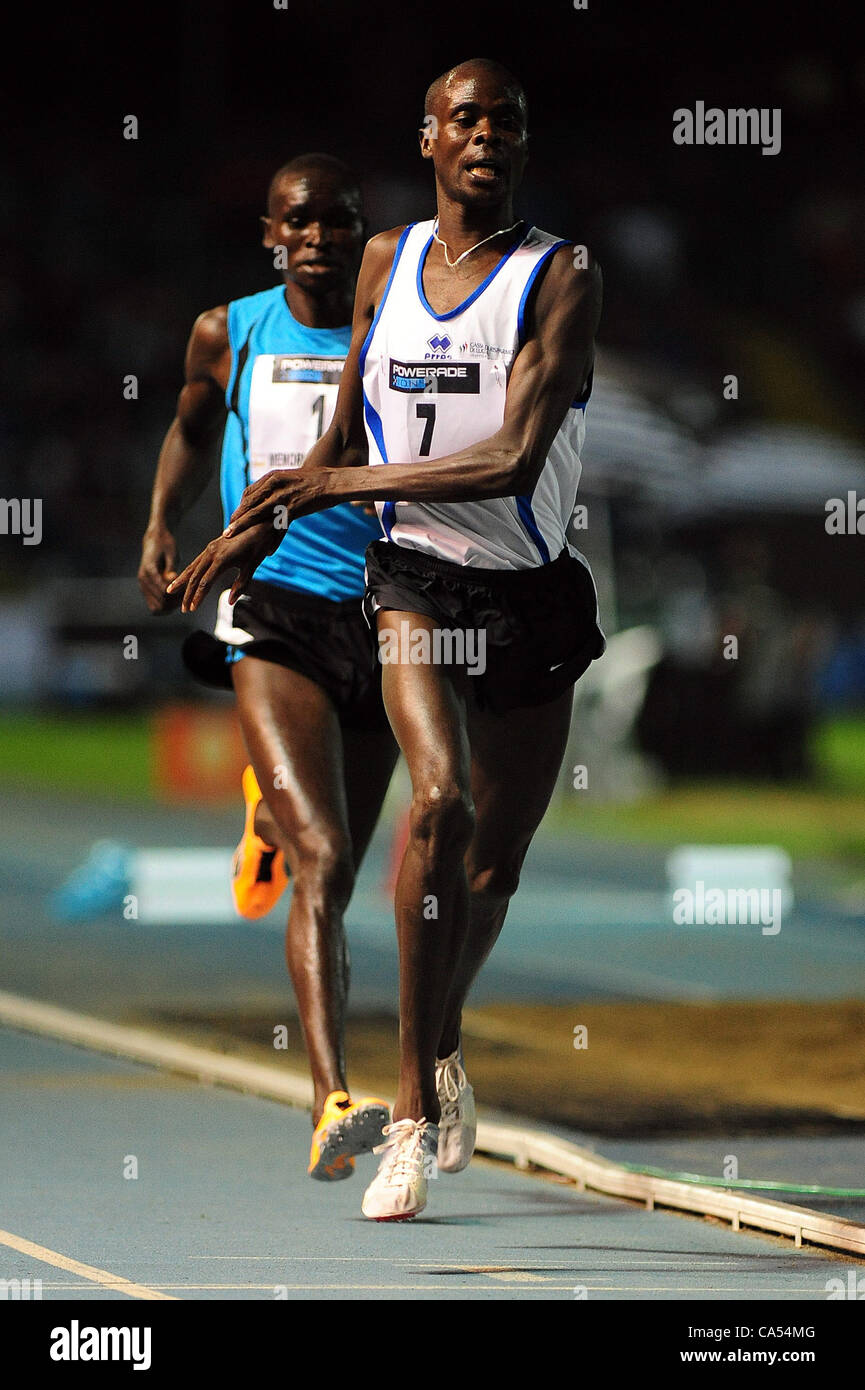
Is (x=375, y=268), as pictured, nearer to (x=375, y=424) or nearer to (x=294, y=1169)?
(x=375, y=424)

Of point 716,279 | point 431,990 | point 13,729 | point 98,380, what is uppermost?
point 716,279

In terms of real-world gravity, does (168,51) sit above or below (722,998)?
above

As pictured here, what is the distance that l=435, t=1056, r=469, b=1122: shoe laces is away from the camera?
5.55 m

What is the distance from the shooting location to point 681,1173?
6.08 metres

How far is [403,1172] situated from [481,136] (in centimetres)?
239

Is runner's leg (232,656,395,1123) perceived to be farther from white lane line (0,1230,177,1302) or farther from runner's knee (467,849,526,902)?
white lane line (0,1230,177,1302)

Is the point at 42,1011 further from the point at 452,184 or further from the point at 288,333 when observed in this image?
the point at 452,184

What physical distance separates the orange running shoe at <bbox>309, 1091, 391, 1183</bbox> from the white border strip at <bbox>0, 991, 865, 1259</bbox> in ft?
3.48

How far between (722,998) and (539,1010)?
3.08 feet

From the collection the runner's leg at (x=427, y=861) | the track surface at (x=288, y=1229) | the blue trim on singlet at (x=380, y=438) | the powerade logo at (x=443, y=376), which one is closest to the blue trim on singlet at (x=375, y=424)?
the blue trim on singlet at (x=380, y=438)

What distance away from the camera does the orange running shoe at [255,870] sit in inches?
249

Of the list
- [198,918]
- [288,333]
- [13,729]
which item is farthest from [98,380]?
[288,333]

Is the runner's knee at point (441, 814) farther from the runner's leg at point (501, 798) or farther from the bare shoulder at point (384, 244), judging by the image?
the bare shoulder at point (384, 244)

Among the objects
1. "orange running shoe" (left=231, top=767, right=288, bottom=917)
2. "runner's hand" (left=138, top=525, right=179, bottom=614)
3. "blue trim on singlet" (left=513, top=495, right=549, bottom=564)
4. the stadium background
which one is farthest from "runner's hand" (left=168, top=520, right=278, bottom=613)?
the stadium background
